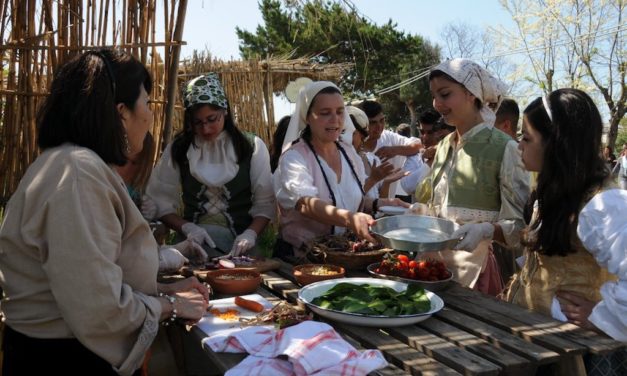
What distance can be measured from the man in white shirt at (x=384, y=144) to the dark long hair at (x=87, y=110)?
14.9 ft

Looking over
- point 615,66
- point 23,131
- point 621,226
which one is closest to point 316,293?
point 621,226

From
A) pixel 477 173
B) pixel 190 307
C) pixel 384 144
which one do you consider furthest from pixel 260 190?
pixel 384 144

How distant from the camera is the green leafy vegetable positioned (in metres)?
1.98

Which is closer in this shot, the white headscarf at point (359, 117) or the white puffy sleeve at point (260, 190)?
the white puffy sleeve at point (260, 190)

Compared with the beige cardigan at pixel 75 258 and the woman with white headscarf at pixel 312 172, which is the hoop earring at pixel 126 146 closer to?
the beige cardigan at pixel 75 258

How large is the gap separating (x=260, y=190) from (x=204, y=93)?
0.67 m

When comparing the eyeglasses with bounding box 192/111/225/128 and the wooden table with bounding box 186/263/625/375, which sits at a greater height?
the eyeglasses with bounding box 192/111/225/128

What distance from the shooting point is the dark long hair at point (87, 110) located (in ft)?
5.34

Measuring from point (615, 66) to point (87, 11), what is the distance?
66.2ft

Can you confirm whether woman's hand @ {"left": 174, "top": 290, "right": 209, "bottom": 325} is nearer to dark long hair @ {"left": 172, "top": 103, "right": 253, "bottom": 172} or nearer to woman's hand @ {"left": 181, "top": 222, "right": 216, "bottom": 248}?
woman's hand @ {"left": 181, "top": 222, "right": 216, "bottom": 248}

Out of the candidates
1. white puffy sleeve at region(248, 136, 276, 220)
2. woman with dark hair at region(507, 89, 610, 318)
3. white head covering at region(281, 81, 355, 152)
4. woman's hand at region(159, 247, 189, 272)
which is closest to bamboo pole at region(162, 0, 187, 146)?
white puffy sleeve at region(248, 136, 276, 220)

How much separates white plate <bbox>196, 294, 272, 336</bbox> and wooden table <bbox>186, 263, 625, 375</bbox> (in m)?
0.05

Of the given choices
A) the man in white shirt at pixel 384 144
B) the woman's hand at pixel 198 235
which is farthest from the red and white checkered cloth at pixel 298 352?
the man in white shirt at pixel 384 144

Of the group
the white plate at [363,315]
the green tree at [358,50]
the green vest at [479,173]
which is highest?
the green tree at [358,50]
